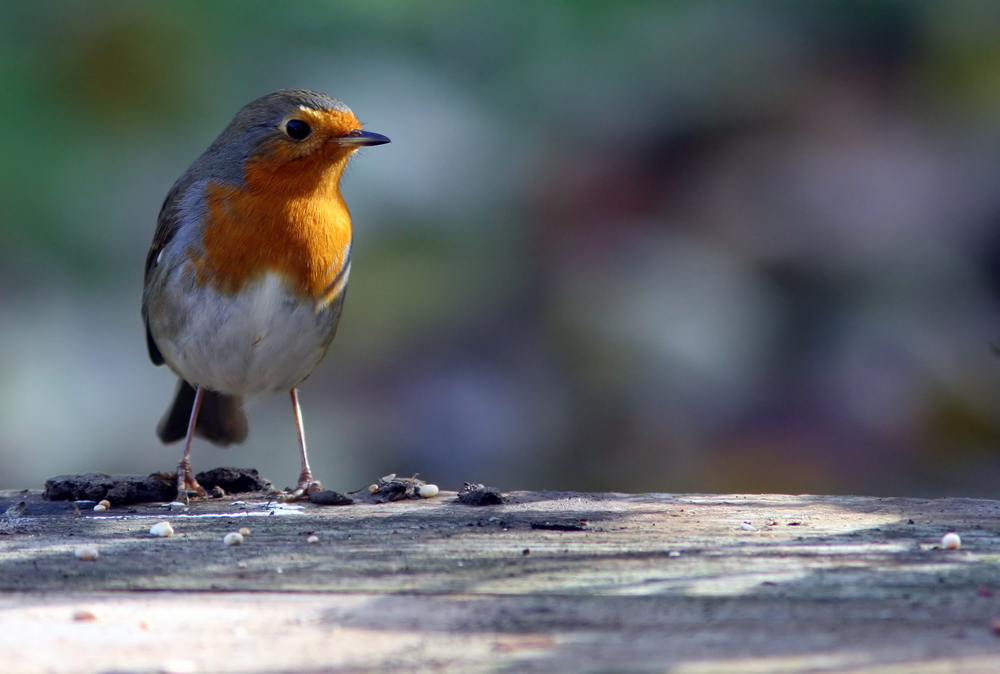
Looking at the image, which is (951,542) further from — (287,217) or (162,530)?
(287,217)

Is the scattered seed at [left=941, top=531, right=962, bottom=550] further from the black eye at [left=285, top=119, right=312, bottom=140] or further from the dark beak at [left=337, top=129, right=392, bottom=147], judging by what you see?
the black eye at [left=285, top=119, right=312, bottom=140]

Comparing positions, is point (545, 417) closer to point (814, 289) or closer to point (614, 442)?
point (614, 442)

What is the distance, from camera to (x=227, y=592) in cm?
186

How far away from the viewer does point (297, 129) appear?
3.55 metres

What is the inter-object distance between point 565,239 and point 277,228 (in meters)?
2.41

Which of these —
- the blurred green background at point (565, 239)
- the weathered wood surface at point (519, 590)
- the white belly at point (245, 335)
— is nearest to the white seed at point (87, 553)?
the weathered wood surface at point (519, 590)

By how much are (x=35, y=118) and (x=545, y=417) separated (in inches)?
102

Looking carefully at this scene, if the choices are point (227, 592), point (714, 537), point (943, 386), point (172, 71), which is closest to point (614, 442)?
point (943, 386)

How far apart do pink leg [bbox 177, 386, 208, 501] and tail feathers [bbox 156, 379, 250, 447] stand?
151mm

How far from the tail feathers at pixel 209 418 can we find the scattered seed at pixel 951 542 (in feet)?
8.87

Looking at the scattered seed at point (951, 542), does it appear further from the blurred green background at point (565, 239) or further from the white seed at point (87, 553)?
the blurred green background at point (565, 239)

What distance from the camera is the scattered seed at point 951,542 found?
208cm

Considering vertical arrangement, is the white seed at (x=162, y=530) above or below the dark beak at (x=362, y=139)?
below

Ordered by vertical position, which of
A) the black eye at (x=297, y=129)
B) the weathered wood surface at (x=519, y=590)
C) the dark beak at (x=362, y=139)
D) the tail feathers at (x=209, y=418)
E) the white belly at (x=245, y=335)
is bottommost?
the weathered wood surface at (x=519, y=590)
